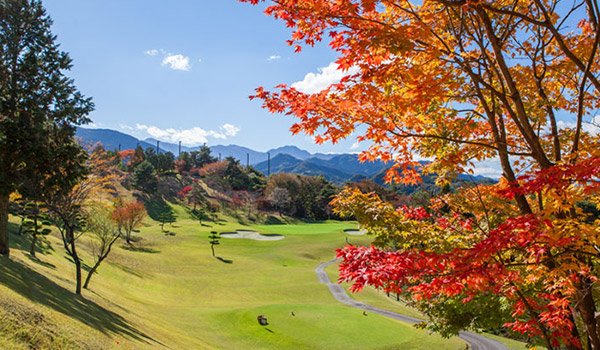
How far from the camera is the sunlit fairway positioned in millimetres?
15312

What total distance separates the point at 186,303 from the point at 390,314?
18.9 meters

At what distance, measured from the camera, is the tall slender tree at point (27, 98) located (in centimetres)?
2138

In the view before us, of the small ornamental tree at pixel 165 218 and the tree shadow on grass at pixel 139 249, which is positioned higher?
the small ornamental tree at pixel 165 218

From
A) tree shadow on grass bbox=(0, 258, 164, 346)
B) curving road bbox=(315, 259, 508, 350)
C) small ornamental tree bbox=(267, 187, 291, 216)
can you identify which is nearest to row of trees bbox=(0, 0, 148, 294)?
tree shadow on grass bbox=(0, 258, 164, 346)

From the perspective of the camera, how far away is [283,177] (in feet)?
385

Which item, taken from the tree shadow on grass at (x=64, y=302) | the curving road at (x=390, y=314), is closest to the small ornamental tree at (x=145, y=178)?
the curving road at (x=390, y=314)

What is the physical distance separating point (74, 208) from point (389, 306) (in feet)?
101

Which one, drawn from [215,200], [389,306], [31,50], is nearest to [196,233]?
[215,200]

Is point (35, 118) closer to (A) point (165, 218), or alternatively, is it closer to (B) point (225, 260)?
(B) point (225, 260)

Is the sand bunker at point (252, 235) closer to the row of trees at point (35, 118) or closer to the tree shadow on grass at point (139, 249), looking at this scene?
the tree shadow on grass at point (139, 249)

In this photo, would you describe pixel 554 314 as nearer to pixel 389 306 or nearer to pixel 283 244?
pixel 389 306

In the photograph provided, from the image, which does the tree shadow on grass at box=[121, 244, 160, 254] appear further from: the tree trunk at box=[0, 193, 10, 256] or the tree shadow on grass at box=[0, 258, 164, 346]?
the tree shadow on grass at box=[0, 258, 164, 346]

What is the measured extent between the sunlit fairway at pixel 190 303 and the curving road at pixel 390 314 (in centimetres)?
129

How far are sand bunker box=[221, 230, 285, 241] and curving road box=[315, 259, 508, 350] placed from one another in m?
20.7
